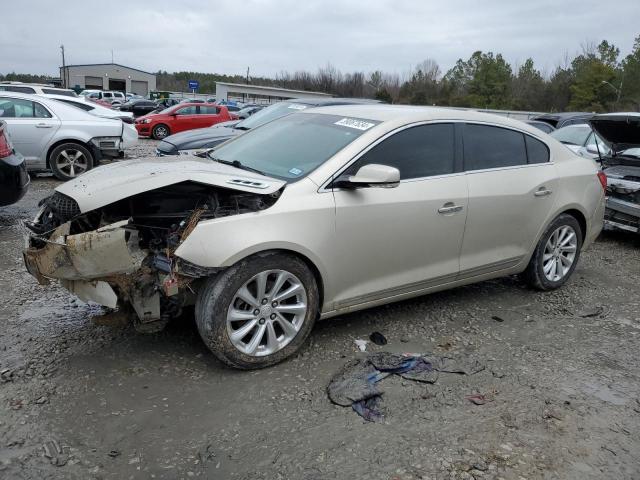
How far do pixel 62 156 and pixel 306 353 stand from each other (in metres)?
8.00

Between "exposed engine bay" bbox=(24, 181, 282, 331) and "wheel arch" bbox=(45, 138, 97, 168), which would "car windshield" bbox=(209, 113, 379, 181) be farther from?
"wheel arch" bbox=(45, 138, 97, 168)

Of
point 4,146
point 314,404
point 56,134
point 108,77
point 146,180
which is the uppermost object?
point 108,77

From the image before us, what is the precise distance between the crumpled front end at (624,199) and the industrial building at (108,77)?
82.4 m

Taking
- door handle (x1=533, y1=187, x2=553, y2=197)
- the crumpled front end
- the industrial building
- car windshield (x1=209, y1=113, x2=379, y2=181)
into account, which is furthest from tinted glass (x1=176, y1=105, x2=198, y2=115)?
the industrial building

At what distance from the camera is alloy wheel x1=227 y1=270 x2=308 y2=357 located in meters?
3.34

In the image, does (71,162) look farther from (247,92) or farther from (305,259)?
(247,92)

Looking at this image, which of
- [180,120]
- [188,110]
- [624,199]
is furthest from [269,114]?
[188,110]

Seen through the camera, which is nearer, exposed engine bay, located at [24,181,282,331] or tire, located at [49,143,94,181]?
exposed engine bay, located at [24,181,282,331]

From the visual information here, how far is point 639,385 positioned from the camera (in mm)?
3602

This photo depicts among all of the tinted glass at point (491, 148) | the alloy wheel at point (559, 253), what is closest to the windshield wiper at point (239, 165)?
the tinted glass at point (491, 148)

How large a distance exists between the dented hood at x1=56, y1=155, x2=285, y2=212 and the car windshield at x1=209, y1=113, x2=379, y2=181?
0.76 feet

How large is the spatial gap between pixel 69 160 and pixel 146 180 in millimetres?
7522

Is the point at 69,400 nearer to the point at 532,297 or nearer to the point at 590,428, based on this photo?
the point at 590,428

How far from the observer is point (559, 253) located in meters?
5.19
